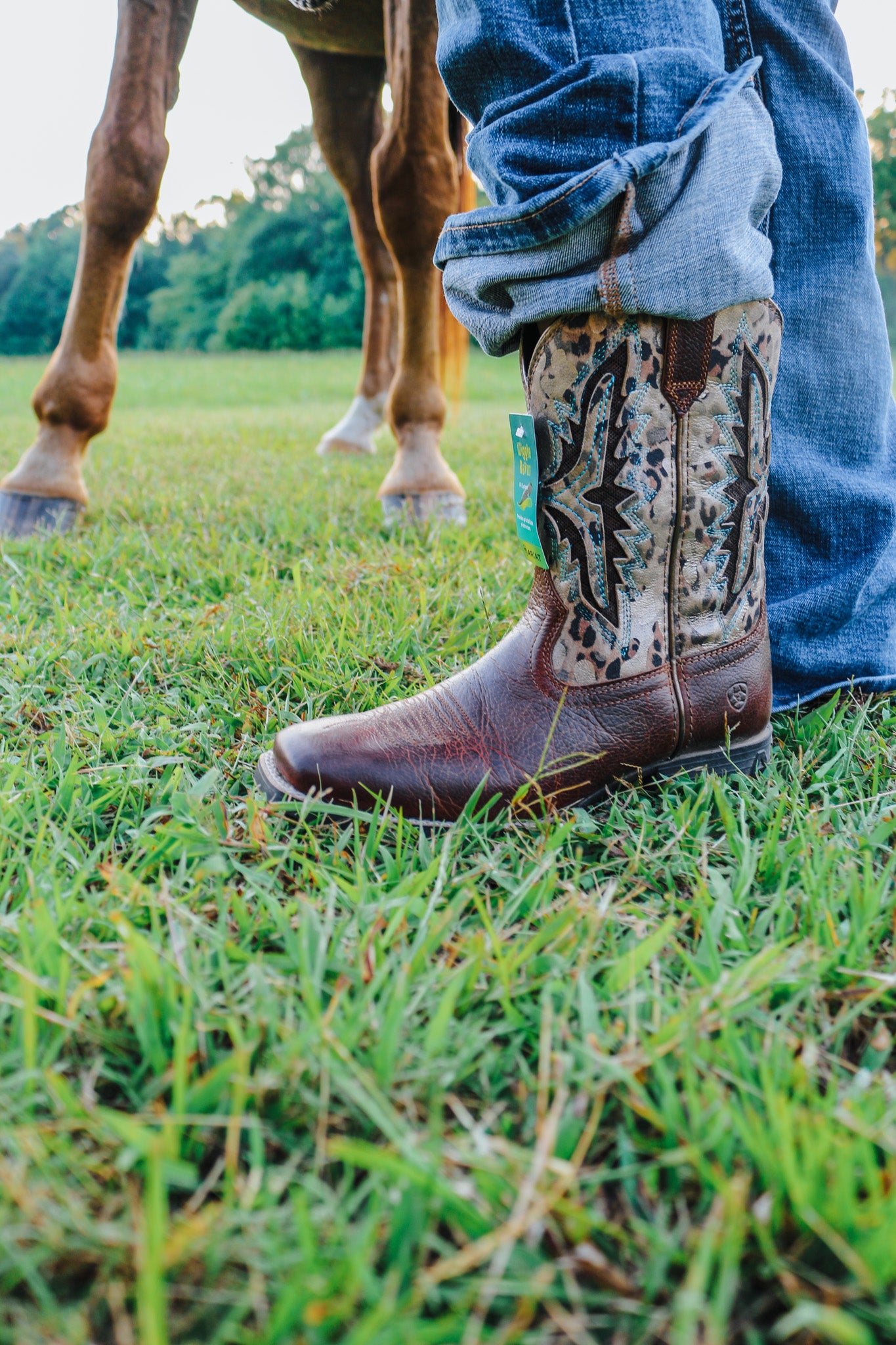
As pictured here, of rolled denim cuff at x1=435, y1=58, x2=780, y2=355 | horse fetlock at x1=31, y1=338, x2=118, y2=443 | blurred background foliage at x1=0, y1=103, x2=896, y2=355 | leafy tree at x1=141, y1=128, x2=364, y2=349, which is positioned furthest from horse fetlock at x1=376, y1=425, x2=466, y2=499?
leafy tree at x1=141, y1=128, x2=364, y2=349

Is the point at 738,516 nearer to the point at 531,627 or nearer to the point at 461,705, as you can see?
the point at 531,627

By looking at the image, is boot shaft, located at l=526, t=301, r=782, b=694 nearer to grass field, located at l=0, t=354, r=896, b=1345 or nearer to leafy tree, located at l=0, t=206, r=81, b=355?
grass field, located at l=0, t=354, r=896, b=1345

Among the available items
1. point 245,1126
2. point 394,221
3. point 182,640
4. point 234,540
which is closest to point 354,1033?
point 245,1126

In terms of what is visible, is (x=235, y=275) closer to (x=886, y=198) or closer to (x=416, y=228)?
(x=886, y=198)

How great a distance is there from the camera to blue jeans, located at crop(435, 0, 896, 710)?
75 centimetres

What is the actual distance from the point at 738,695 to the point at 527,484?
317 millimetres

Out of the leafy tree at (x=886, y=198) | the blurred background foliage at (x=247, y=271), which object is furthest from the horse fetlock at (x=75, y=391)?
the blurred background foliage at (x=247, y=271)

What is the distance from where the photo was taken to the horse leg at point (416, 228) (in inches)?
71.1

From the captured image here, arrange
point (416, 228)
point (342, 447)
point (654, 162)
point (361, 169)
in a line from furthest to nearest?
point (342, 447) → point (361, 169) → point (416, 228) → point (654, 162)

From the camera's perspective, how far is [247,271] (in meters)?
24.1

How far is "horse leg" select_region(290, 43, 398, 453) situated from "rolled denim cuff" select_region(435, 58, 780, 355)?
241 cm

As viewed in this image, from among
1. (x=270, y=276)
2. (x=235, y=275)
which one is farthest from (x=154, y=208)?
(x=235, y=275)

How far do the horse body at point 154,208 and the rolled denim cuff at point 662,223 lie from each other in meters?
1.25

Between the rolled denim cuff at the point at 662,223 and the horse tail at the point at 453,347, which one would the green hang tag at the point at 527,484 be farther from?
the horse tail at the point at 453,347
